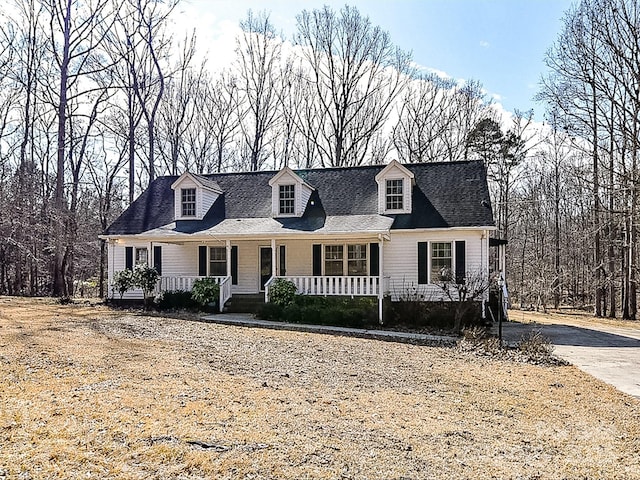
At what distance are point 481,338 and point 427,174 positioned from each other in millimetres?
8236

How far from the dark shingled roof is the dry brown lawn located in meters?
7.95

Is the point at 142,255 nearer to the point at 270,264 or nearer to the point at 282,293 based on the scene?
the point at 270,264

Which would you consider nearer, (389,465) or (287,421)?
(389,465)

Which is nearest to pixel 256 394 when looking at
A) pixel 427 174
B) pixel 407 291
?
pixel 407 291

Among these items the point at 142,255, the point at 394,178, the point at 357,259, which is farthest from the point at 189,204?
the point at 394,178

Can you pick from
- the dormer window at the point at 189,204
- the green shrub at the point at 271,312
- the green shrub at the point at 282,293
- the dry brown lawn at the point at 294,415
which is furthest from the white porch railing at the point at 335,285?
the dry brown lawn at the point at 294,415

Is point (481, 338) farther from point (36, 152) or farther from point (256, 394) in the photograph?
point (36, 152)

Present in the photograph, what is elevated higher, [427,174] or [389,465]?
[427,174]

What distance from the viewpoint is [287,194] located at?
19.4m

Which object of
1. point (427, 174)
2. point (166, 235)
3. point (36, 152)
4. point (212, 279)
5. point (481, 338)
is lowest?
point (481, 338)

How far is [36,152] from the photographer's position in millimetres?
31750

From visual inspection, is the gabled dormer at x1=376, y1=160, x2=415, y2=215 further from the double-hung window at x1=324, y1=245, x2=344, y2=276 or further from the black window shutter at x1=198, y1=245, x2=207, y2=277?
the black window shutter at x1=198, y1=245, x2=207, y2=277

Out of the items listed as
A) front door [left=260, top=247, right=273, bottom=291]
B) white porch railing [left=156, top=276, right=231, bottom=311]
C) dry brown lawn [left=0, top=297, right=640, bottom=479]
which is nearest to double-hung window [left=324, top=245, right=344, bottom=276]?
front door [left=260, top=247, right=273, bottom=291]

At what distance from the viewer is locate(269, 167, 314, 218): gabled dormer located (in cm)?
1919
